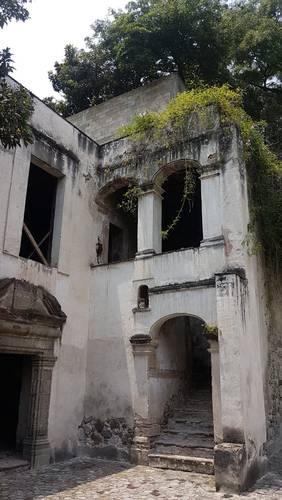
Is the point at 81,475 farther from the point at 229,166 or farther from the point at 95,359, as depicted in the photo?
the point at 229,166

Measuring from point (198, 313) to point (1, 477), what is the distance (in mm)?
4237

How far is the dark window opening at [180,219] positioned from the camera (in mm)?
11173

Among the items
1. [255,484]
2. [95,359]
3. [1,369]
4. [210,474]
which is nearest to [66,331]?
[95,359]

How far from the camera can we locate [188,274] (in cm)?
805

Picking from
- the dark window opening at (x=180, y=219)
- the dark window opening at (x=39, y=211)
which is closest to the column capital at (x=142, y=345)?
the dark window opening at (x=39, y=211)

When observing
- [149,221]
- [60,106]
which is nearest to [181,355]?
[149,221]

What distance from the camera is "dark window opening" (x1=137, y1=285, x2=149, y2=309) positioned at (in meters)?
8.52

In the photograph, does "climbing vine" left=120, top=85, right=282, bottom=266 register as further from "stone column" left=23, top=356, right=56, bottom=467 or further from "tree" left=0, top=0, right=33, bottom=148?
"tree" left=0, top=0, right=33, bottom=148

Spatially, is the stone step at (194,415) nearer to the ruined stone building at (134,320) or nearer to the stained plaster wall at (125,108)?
the ruined stone building at (134,320)

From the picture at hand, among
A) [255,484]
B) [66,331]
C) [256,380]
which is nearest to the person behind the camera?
[255,484]

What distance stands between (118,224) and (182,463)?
600 cm

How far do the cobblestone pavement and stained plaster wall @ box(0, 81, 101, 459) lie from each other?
102 centimetres

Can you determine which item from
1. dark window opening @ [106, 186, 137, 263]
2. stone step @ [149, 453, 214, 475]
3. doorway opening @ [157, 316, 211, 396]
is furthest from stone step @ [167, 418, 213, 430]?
dark window opening @ [106, 186, 137, 263]

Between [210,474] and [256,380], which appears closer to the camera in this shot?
[210,474]
